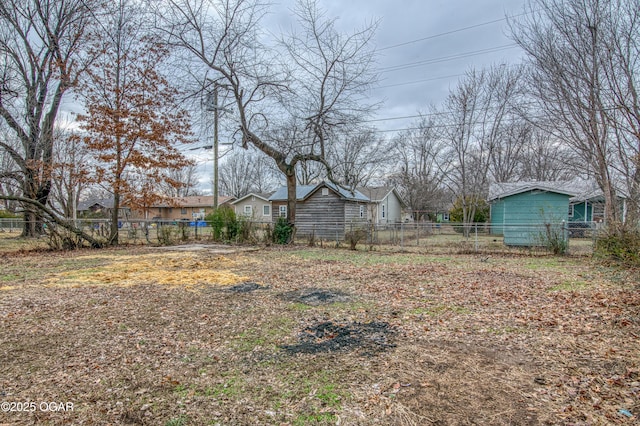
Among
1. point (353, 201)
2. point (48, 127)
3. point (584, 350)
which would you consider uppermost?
point (48, 127)

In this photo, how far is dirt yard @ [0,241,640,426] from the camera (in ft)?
8.08

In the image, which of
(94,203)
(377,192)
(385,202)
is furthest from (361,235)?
(94,203)

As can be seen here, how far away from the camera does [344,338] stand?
12.8 feet

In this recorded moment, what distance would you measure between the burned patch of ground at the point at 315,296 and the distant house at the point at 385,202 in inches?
860

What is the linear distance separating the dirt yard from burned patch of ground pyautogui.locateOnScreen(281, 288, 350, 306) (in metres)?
0.04

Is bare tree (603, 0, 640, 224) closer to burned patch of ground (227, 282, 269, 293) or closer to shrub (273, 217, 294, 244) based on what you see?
burned patch of ground (227, 282, 269, 293)

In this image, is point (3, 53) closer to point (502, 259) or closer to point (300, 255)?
point (300, 255)

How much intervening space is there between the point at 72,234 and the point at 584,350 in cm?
1524

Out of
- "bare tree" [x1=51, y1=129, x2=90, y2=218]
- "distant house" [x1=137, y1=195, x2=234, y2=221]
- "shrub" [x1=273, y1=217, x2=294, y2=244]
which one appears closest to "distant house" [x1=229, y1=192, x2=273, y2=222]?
"distant house" [x1=137, y1=195, x2=234, y2=221]

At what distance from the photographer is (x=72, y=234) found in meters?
12.9

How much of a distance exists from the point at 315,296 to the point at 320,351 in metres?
2.34

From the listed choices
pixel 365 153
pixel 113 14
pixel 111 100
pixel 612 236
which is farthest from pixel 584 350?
pixel 365 153

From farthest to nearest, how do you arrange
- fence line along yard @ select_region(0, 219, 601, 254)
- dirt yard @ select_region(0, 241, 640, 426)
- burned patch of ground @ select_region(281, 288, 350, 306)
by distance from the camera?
fence line along yard @ select_region(0, 219, 601, 254), burned patch of ground @ select_region(281, 288, 350, 306), dirt yard @ select_region(0, 241, 640, 426)

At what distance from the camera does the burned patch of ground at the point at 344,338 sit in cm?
358
